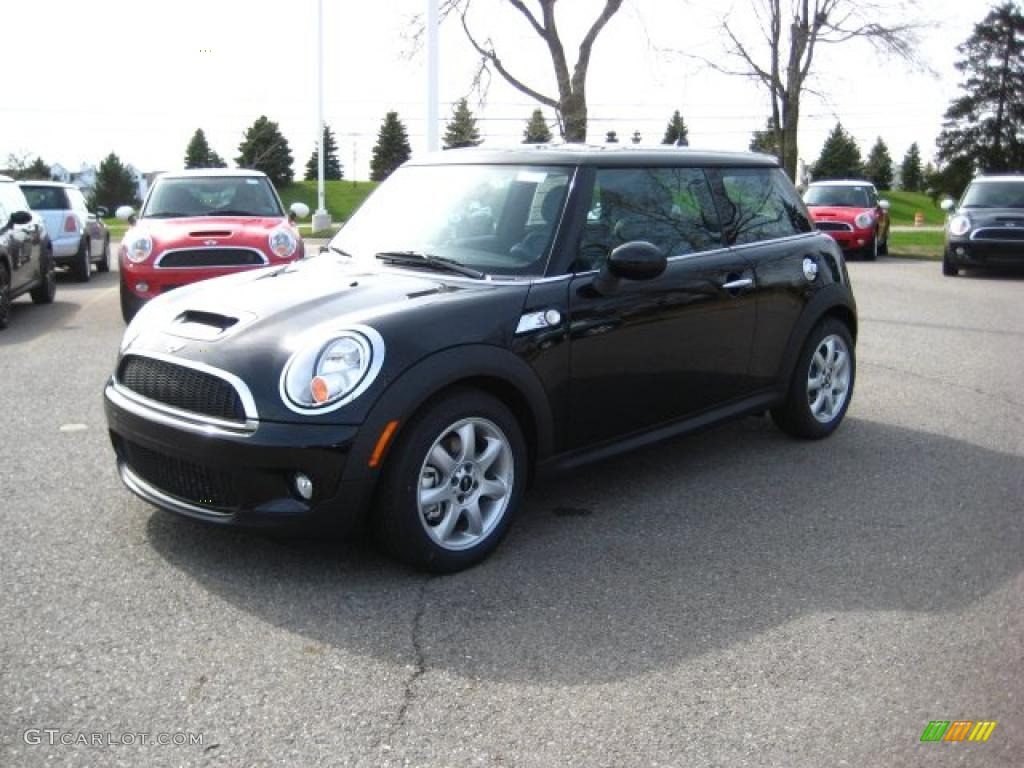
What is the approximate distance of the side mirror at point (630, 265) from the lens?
4.51m

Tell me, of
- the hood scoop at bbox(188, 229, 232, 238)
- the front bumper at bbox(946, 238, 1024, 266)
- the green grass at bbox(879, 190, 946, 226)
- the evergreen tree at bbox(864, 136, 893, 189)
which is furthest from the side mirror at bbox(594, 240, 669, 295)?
the evergreen tree at bbox(864, 136, 893, 189)

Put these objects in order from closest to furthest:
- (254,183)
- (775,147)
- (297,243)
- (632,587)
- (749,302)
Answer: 1. (632,587)
2. (749,302)
3. (297,243)
4. (254,183)
5. (775,147)

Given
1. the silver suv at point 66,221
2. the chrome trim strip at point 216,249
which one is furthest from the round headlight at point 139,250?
the silver suv at point 66,221

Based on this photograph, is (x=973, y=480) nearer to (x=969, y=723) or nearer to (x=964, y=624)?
(x=964, y=624)

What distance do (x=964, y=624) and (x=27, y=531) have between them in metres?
3.73

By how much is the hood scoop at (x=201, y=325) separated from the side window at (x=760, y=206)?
2.66 meters

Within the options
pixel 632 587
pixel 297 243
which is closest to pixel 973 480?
pixel 632 587

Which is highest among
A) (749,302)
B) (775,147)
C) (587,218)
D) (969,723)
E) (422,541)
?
(775,147)

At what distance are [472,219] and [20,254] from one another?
828 cm

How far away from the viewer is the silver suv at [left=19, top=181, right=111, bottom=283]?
1554cm

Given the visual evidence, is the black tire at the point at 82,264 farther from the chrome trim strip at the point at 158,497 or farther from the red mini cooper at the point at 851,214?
the red mini cooper at the point at 851,214

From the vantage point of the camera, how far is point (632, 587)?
4020 millimetres

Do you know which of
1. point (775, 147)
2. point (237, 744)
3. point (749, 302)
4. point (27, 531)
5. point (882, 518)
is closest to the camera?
point (237, 744)

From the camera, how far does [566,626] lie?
3.65 meters
